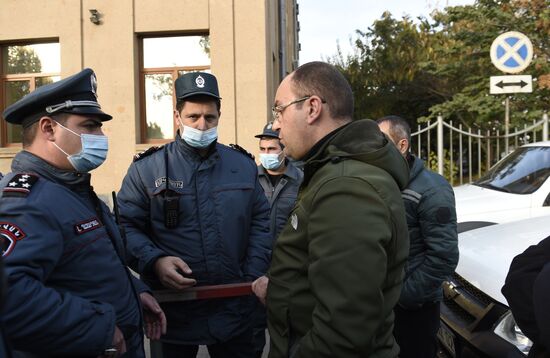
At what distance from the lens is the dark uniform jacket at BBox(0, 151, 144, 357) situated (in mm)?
1654

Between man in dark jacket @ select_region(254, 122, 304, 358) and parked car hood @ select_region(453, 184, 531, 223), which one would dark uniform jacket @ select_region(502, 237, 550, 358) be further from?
parked car hood @ select_region(453, 184, 531, 223)

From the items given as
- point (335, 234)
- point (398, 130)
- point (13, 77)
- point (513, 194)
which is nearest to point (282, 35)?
point (13, 77)

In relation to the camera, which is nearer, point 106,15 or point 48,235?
point 48,235

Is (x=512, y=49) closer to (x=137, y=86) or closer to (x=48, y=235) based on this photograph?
(x=137, y=86)

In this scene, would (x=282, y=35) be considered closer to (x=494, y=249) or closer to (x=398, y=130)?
(x=398, y=130)

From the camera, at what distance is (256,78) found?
8664 millimetres

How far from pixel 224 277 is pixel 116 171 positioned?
6.70 m

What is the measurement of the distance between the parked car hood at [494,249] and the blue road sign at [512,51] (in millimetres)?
4678

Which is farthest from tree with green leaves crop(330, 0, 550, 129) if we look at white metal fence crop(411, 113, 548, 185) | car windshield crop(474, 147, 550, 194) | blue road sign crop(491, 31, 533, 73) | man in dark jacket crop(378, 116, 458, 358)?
man in dark jacket crop(378, 116, 458, 358)

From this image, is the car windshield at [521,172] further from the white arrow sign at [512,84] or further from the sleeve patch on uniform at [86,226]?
the sleeve patch on uniform at [86,226]

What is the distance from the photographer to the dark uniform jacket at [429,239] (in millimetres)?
2910

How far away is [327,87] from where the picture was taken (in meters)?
1.79

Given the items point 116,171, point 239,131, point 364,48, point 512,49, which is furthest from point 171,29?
point 364,48

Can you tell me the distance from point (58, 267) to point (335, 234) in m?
1.02
